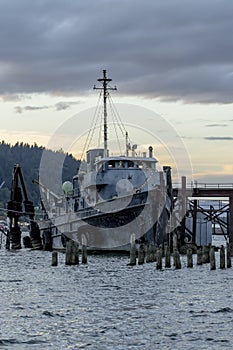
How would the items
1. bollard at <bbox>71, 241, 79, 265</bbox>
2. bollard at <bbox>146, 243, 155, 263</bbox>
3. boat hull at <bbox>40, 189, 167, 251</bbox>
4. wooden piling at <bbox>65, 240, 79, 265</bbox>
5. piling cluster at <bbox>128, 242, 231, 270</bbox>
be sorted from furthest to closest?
boat hull at <bbox>40, 189, 167, 251</bbox>
bollard at <bbox>146, 243, 155, 263</bbox>
bollard at <bbox>71, 241, 79, 265</bbox>
wooden piling at <bbox>65, 240, 79, 265</bbox>
piling cluster at <bbox>128, 242, 231, 270</bbox>

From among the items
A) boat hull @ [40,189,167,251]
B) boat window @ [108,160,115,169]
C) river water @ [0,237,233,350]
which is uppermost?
boat window @ [108,160,115,169]

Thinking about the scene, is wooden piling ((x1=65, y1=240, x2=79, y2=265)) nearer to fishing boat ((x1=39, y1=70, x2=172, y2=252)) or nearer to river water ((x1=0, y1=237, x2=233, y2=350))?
river water ((x1=0, y1=237, x2=233, y2=350))

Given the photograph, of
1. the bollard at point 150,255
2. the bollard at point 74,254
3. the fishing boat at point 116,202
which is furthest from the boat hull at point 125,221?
the bollard at point 74,254

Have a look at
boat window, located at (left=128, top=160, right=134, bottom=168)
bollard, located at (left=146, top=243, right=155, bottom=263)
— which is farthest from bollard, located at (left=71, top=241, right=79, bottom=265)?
boat window, located at (left=128, top=160, right=134, bottom=168)

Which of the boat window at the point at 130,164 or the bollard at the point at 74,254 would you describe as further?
the boat window at the point at 130,164

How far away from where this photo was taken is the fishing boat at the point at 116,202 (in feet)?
230

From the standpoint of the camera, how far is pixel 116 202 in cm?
7019

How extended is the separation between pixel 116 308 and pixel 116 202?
113ft

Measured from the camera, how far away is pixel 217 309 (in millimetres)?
35469

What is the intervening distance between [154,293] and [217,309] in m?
6.83

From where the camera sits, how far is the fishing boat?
230 ft

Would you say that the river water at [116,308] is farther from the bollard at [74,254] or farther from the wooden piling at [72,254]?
the bollard at [74,254]

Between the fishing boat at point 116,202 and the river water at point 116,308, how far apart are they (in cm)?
1302

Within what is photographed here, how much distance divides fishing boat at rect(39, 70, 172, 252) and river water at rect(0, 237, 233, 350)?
13.0m
